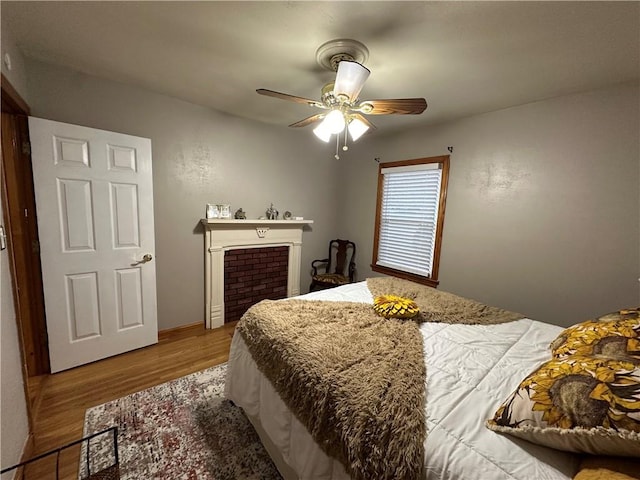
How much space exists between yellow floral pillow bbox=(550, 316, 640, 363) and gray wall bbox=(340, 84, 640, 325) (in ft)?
3.53

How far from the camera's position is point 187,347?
2.63 m

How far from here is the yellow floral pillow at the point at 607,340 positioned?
104cm

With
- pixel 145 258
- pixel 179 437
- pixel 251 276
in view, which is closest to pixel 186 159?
pixel 145 258

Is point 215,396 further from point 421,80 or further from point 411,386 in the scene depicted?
point 421,80

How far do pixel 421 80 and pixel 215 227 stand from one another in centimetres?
245

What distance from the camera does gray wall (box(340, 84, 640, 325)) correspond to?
78.4 inches

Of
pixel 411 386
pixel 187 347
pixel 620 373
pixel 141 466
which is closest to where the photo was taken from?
pixel 620 373

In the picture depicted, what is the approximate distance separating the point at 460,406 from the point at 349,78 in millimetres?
1653

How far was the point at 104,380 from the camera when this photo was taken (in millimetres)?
2098

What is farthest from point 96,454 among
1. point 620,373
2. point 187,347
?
point 620,373

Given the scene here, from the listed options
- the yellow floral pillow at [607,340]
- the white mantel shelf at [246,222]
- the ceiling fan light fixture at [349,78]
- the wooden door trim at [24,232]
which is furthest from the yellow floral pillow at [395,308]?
the wooden door trim at [24,232]

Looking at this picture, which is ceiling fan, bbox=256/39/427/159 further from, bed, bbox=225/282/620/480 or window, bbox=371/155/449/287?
window, bbox=371/155/449/287

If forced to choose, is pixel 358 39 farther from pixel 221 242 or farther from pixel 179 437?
pixel 179 437

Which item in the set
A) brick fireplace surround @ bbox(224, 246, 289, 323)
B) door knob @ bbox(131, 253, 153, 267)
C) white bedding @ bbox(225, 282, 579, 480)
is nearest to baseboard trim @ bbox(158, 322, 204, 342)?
brick fireplace surround @ bbox(224, 246, 289, 323)
